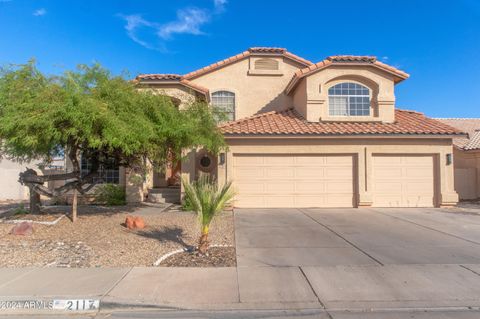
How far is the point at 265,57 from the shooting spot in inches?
736

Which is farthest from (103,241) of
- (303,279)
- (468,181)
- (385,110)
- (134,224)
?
(468,181)

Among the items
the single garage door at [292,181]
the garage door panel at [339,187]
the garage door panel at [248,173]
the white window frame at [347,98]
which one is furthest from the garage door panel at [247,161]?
the white window frame at [347,98]

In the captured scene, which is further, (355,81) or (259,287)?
(355,81)

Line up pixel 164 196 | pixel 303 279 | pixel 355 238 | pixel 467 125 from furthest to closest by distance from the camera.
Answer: pixel 467 125 → pixel 164 196 → pixel 355 238 → pixel 303 279

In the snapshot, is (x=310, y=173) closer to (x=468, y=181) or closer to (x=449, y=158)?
(x=449, y=158)

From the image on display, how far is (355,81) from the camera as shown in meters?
15.8

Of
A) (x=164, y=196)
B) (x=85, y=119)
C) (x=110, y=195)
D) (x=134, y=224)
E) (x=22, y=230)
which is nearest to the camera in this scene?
(x=85, y=119)

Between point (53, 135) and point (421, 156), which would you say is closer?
point (53, 135)

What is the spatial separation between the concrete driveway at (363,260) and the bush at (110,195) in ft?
20.4

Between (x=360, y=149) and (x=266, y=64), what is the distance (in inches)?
277

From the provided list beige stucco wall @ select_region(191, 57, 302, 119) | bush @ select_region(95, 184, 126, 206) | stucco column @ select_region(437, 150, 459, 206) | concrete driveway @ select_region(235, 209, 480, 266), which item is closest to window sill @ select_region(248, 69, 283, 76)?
beige stucco wall @ select_region(191, 57, 302, 119)

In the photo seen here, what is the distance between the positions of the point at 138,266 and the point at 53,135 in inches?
155

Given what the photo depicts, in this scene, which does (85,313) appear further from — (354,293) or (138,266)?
(354,293)

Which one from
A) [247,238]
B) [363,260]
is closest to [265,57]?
[247,238]
